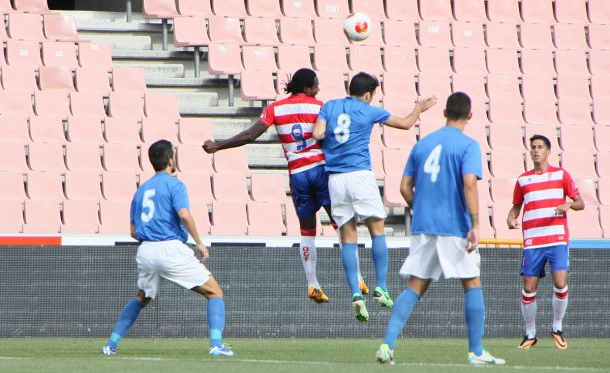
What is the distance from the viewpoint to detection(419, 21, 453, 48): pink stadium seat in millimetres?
20688

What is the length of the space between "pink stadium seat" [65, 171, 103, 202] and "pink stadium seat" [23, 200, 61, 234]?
15.7 inches

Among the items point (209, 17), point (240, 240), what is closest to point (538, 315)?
point (240, 240)

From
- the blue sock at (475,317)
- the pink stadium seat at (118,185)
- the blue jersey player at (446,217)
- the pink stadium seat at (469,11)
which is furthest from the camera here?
the pink stadium seat at (469,11)

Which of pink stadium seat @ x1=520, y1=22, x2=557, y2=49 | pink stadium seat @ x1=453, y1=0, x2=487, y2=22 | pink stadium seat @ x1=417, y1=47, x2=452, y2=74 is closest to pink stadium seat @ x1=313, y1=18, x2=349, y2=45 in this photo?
pink stadium seat @ x1=417, y1=47, x2=452, y2=74

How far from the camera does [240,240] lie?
15.2 metres

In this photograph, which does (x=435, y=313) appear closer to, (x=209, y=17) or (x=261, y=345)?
(x=261, y=345)

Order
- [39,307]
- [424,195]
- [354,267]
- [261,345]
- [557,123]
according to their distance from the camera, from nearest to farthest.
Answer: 1. [424,195]
2. [354,267]
3. [261,345]
4. [39,307]
5. [557,123]

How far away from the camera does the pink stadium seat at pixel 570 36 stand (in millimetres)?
21594

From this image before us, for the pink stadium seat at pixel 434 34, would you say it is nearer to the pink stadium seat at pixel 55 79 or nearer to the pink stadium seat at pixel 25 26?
the pink stadium seat at pixel 55 79

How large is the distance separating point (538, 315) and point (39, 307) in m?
6.01

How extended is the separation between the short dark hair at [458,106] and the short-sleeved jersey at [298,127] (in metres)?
2.24

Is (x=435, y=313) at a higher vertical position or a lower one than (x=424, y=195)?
lower

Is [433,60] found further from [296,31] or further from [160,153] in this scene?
[160,153]

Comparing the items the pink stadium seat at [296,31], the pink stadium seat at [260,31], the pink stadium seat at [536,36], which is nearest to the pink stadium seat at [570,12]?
the pink stadium seat at [536,36]
